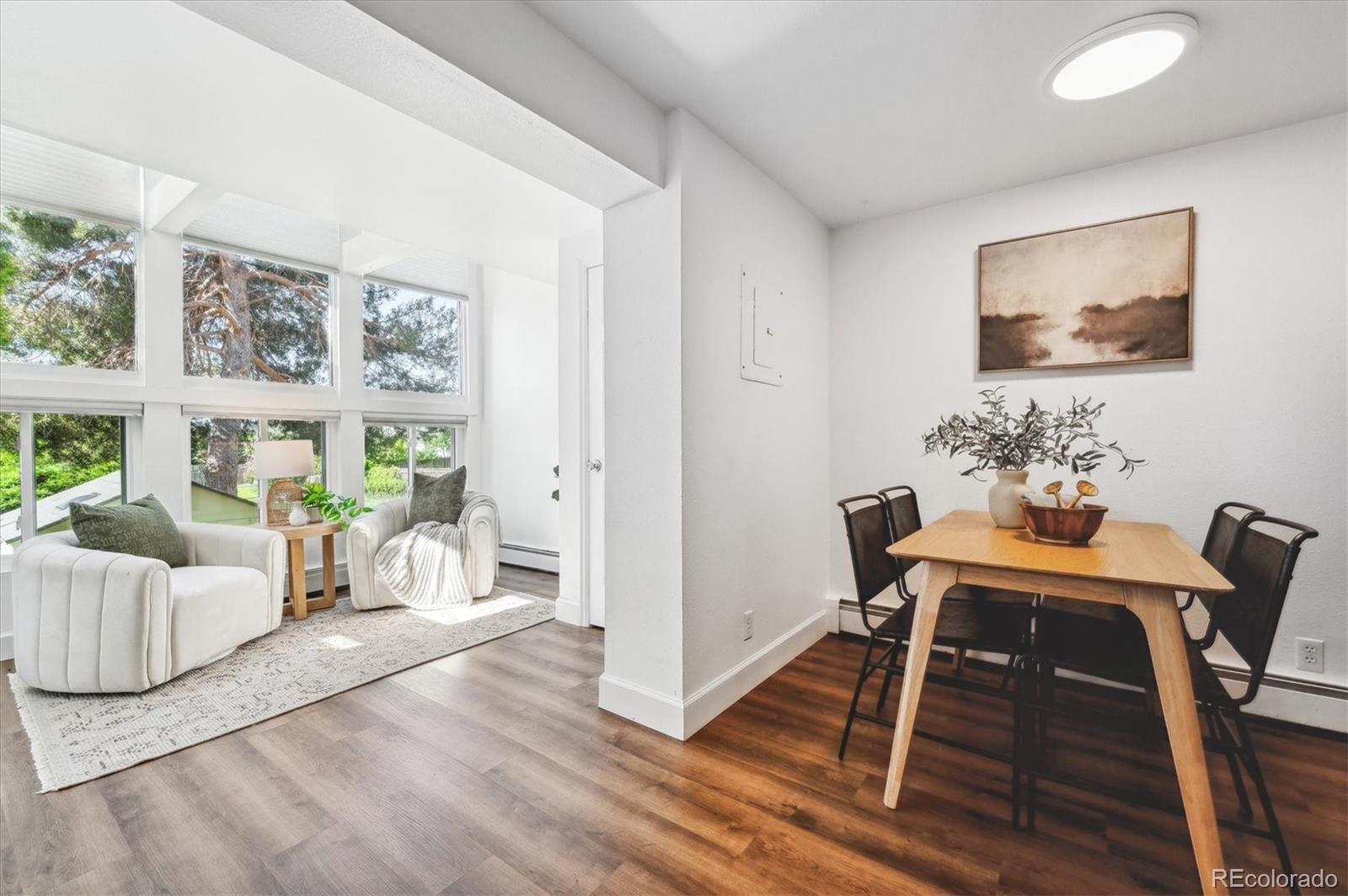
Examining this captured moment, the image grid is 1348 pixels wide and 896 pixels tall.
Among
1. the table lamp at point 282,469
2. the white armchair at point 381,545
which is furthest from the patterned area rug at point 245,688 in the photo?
the table lamp at point 282,469

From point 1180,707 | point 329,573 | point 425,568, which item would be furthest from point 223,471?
point 1180,707

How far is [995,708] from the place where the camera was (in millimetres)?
2312

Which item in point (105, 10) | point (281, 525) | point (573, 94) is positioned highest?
point (105, 10)

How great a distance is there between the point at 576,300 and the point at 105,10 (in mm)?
2131

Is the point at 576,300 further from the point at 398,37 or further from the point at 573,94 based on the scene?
the point at 398,37

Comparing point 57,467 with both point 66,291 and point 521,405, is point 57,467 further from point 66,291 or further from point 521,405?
point 521,405

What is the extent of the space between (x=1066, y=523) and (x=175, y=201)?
4.53m

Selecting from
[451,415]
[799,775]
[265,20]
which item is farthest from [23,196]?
[799,775]

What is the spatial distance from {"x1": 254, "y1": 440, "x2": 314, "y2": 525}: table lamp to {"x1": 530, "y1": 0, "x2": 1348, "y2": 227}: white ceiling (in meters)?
3.21

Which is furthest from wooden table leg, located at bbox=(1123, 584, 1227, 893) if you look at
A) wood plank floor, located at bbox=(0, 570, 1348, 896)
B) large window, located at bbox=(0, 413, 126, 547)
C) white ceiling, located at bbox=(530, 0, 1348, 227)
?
large window, located at bbox=(0, 413, 126, 547)

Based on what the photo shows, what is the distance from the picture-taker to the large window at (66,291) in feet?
10.1

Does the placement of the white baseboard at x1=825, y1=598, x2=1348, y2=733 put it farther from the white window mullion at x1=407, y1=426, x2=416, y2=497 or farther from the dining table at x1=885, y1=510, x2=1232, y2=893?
the white window mullion at x1=407, y1=426, x2=416, y2=497

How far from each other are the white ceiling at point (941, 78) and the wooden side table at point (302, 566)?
333 cm

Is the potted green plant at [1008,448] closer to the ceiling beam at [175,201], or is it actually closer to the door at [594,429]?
the door at [594,429]
